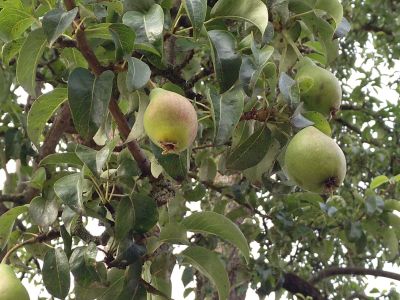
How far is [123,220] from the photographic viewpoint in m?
0.98

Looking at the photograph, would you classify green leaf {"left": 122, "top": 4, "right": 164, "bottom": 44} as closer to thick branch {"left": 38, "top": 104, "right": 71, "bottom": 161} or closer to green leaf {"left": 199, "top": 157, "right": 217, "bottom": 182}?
thick branch {"left": 38, "top": 104, "right": 71, "bottom": 161}

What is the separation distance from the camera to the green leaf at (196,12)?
839mm

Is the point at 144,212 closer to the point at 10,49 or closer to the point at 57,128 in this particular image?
the point at 10,49

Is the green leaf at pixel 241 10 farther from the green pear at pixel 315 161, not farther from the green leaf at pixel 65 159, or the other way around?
the green leaf at pixel 65 159

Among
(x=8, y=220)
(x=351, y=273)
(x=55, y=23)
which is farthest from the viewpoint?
(x=351, y=273)

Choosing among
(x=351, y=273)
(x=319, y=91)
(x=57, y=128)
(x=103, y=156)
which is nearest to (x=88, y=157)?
(x=103, y=156)

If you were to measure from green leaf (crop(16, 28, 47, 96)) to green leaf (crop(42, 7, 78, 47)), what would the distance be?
0.30ft

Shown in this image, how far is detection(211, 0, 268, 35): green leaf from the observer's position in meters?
0.96

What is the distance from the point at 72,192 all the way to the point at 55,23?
0.25 m

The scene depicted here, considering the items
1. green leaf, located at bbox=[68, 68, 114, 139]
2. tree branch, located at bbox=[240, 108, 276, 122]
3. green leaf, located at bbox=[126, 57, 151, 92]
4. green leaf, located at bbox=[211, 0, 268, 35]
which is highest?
green leaf, located at bbox=[211, 0, 268, 35]

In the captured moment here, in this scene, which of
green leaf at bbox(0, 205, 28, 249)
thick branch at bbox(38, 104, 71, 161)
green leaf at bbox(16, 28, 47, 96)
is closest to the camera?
green leaf at bbox(16, 28, 47, 96)

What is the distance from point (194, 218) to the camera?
3.62 ft

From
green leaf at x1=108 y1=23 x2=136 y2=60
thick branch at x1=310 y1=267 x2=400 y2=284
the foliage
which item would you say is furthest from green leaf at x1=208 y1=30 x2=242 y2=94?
thick branch at x1=310 y1=267 x2=400 y2=284

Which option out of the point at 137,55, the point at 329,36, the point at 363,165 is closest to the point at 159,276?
the point at 137,55
